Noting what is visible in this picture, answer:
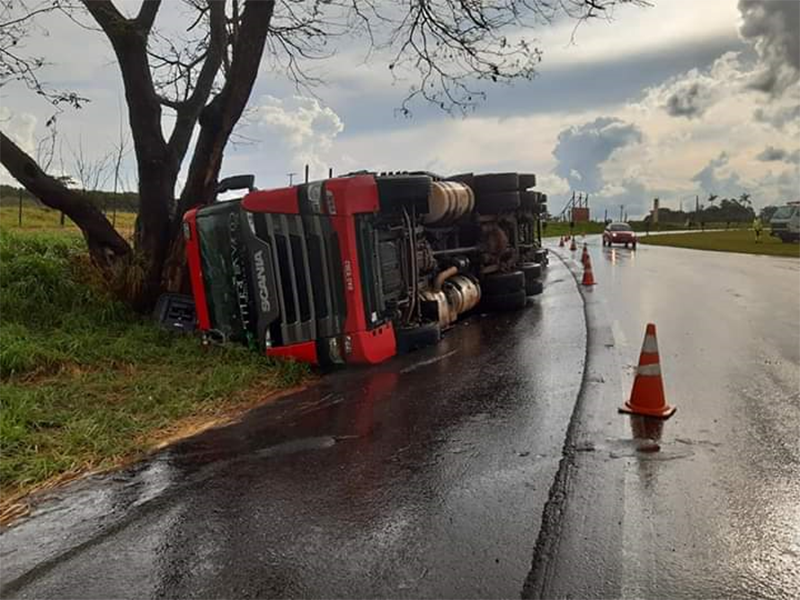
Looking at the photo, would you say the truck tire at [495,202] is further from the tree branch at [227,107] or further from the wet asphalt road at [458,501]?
the wet asphalt road at [458,501]

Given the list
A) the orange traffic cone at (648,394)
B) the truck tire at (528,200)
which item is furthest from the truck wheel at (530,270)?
the orange traffic cone at (648,394)

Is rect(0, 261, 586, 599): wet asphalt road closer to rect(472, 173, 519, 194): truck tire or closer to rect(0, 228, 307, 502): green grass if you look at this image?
rect(0, 228, 307, 502): green grass

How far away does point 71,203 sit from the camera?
9188 millimetres

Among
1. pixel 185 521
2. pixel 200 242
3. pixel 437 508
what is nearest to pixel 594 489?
pixel 437 508

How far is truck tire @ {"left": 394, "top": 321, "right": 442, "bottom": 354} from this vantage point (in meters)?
7.43

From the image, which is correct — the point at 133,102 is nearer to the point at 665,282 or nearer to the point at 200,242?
the point at 200,242

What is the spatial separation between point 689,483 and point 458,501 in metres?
1.33

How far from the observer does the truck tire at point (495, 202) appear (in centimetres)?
1090

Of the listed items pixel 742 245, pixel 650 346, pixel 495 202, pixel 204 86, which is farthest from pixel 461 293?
pixel 742 245

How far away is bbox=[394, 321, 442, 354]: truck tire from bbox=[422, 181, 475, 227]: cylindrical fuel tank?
4.97 ft

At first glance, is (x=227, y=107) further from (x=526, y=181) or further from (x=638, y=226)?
(x=638, y=226)

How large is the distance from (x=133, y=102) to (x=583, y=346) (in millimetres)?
7071

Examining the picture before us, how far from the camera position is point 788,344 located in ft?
24.9

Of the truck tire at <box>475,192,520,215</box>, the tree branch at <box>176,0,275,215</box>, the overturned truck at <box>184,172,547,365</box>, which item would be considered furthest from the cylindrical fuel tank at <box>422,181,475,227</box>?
the tree branch at <box>176,0,275,215</box>
